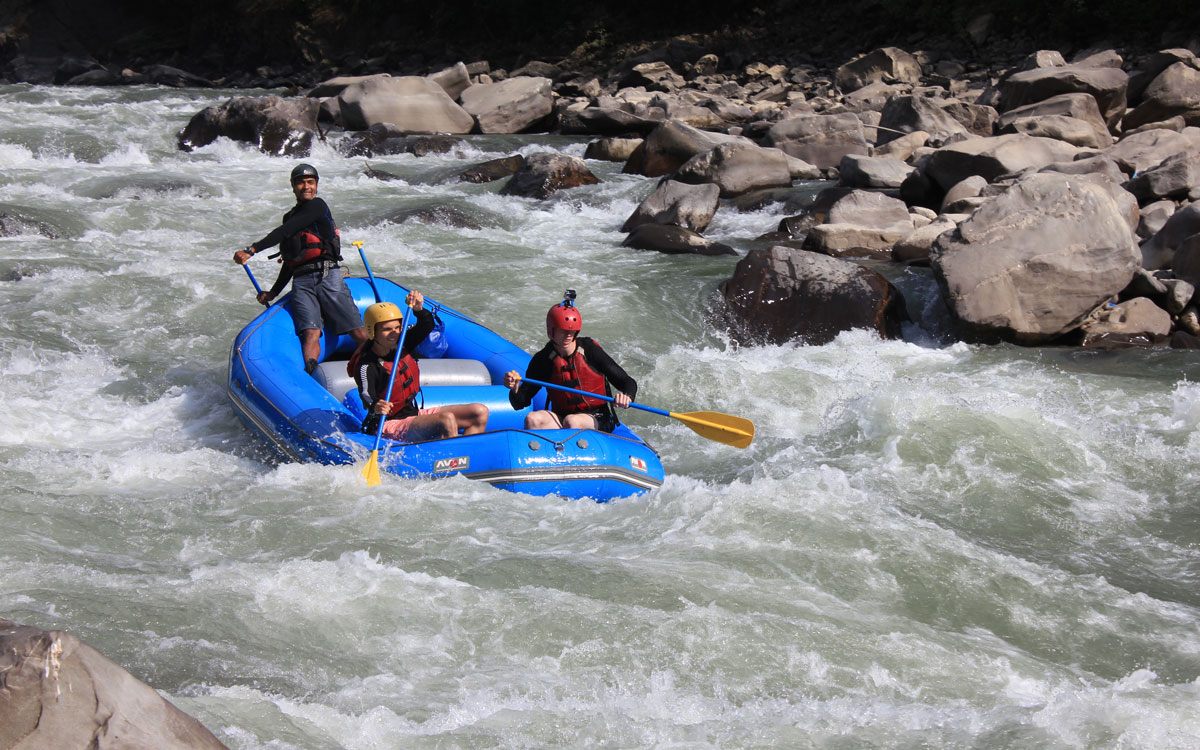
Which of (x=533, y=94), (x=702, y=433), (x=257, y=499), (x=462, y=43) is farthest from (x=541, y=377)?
(x=462, y=43)

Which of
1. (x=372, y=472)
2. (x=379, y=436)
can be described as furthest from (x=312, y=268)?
(x=372, y=472)

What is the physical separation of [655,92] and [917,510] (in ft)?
51.4

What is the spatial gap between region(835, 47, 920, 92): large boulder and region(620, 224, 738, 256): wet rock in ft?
31.2

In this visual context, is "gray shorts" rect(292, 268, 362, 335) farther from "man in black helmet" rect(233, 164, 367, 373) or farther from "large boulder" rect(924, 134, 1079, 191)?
"large boulder" rect(924, 134, 1079, 191)

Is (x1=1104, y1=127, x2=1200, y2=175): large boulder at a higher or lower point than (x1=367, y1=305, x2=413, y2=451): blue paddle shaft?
higher

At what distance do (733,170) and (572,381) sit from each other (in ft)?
21.9

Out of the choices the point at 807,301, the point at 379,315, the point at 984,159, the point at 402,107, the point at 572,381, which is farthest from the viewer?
the point at 402,107

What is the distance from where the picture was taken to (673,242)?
30.5 feet

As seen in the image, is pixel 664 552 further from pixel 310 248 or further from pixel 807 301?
pixel 807 301

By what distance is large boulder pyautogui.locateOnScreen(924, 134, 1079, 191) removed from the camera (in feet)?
32.5

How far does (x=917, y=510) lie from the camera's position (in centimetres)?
486

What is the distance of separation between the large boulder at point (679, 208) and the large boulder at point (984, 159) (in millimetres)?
2172

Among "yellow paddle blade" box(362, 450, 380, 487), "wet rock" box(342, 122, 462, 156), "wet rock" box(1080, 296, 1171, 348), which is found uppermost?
"wet rock" box(342, 122, 462, 156)

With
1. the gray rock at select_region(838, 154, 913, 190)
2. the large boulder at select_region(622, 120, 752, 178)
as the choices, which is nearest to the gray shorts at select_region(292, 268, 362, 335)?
the gray rock at select_region(838, 154, 913, 190)
